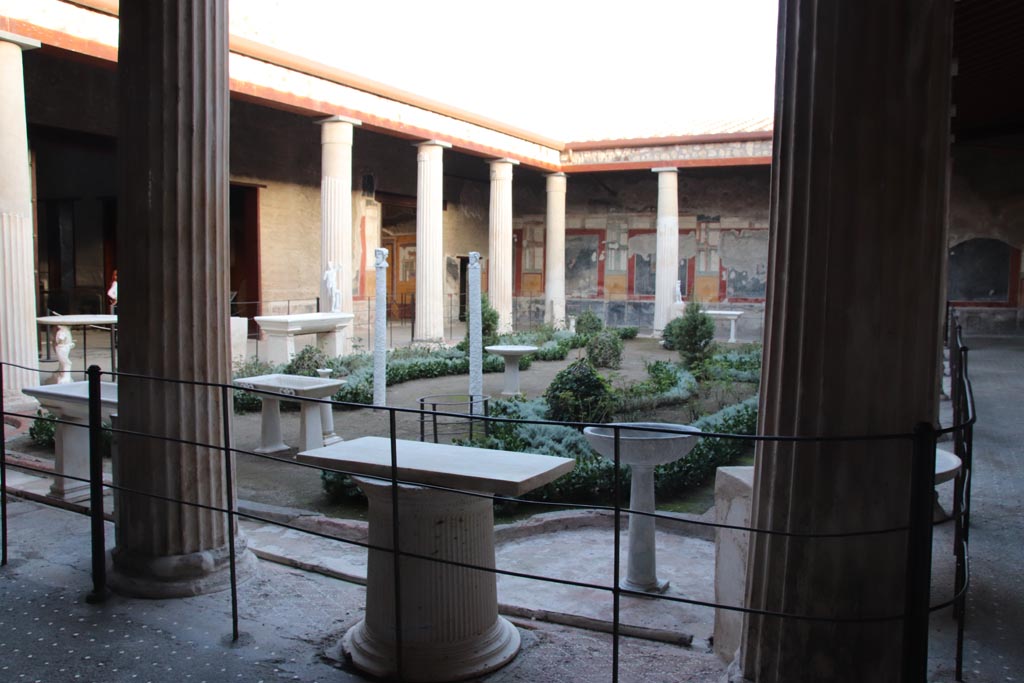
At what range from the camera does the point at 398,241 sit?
71.6ft

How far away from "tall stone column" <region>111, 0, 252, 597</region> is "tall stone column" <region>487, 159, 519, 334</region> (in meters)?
14.3

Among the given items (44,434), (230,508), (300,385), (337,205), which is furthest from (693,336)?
(230,508)

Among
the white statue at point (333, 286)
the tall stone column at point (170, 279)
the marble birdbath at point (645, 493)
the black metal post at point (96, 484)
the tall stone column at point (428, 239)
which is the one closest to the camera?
the black metal post at point (96, 484)

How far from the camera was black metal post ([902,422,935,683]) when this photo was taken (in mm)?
2104

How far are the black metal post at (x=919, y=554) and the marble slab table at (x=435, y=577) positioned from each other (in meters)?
1.12

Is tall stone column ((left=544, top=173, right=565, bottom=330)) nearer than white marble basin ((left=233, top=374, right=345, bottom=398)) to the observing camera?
No

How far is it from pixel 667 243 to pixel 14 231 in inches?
543

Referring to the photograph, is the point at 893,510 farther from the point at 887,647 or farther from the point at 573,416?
the point at 573,416

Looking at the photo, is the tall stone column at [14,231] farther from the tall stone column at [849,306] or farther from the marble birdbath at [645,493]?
the tall stone column at [849,306]

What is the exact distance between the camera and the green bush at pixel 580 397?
785 centimetres

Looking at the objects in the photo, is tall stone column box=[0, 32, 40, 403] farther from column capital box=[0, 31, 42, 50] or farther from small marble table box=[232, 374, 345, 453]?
small marble table box=[232, 374, 345, 453]

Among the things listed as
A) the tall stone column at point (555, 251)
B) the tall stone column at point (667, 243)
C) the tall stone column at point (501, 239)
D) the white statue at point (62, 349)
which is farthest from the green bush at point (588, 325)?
the white statue at point (62, 349)

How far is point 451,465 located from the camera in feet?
9.54

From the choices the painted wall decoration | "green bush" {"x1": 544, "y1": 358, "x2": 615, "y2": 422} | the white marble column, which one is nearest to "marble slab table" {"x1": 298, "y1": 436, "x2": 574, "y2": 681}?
"green bush" {"x1": 544, "y1": 358, "x2": 615, "y2": 422}
